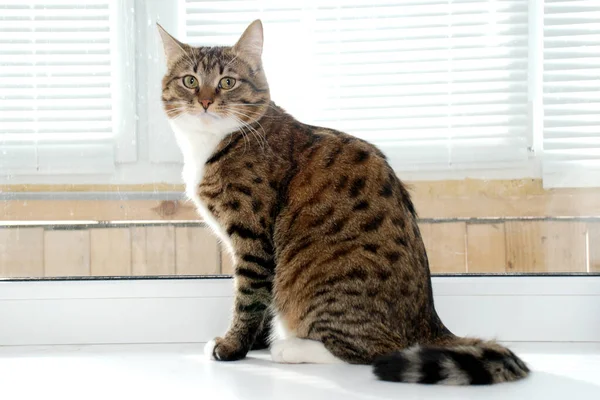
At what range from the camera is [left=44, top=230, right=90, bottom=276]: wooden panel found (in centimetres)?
220

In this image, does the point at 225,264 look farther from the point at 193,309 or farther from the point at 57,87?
the point at 57,87

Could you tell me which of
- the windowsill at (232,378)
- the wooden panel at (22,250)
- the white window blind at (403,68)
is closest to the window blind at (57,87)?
the wooden panel at (22,250)

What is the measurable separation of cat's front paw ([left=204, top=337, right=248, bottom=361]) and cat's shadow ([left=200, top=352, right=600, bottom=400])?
8cm

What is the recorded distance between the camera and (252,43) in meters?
1.95

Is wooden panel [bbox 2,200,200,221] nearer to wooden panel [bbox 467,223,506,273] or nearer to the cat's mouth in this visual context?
the cat's mouth

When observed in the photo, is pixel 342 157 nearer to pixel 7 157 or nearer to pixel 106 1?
pixel 106 1

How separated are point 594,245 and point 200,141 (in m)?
1.16

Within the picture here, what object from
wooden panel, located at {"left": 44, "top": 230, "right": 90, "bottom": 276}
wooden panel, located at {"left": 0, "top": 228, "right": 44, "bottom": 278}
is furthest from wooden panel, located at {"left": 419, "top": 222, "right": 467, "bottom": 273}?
wooden panel, located at {"left": 0, "top": 228, "right": 44, "bottom": 278}

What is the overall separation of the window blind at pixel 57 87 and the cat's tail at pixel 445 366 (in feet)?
3.52

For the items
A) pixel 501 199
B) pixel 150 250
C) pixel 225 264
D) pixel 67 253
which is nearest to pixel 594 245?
pixel 501 199

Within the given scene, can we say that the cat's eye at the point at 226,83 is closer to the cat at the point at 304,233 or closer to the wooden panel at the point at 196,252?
the cat at the point at 304,233

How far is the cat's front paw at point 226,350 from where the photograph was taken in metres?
1.82

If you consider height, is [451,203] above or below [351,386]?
above

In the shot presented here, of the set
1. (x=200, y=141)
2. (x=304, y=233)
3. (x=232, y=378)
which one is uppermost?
(x=200, y=141)
